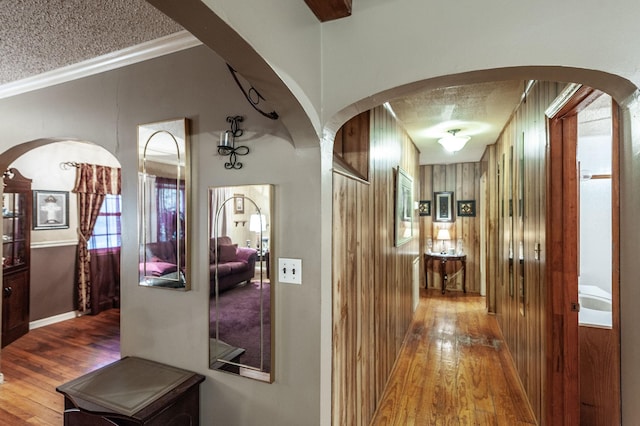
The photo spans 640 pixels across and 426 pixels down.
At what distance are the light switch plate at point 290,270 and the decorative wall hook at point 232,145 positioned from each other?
0.57 meters

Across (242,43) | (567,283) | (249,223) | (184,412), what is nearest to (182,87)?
(249,223)

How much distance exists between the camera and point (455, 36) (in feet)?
4.08

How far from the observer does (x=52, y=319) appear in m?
4.21

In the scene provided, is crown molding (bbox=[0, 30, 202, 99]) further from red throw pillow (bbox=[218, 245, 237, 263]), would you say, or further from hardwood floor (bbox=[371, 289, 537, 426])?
hardwood floor (bbox=[371, 289, 537, 426])

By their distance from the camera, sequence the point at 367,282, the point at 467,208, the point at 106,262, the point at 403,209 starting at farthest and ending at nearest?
the point at 467,208 < the point at 106,262 < the point at 403,209 < the point at 367,282

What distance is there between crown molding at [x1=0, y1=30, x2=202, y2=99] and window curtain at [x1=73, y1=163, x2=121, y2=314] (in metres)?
2.25

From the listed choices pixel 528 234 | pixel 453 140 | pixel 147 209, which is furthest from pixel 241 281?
pixel 453 140

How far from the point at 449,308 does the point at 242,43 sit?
525cm

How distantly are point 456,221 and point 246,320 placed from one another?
18.8ft

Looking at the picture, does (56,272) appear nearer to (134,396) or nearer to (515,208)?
(134,396)

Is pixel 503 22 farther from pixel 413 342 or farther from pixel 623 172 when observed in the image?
pixel 413 342

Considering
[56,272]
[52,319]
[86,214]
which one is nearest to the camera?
[52,319]

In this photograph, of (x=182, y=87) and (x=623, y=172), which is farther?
(x=182, y=87)

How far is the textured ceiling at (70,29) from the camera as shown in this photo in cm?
157
